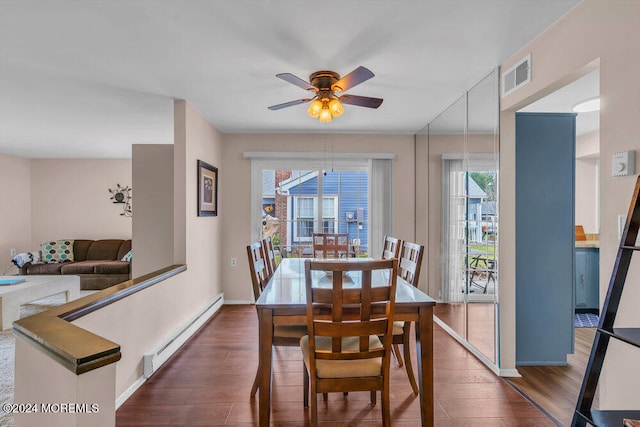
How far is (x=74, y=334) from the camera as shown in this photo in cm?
112

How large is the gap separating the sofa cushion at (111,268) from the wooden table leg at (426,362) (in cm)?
550

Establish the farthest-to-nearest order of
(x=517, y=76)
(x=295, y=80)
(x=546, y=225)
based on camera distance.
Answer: (x=546, y=225) → (x=517, y=76) → (x=295, y=80)

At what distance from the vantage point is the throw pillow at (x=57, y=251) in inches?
237

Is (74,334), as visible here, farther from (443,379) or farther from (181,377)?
(443,379)

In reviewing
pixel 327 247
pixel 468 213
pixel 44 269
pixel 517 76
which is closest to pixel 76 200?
pixel 44 269

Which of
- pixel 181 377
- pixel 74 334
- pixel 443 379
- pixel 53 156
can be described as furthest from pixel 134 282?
pixel 53 156

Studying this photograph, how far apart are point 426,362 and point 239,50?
2.38 metres

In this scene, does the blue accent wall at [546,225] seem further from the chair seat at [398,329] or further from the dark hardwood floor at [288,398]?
the chair seat at [398,329]

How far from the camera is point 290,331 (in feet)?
7.04

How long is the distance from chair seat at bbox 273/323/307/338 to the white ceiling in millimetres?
1918

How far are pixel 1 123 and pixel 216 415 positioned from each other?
4697 mm

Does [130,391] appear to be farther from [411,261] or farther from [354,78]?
[354,78]

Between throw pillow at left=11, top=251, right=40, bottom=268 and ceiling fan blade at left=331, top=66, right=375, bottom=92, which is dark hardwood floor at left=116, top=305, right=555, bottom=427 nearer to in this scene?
ceiling fan blade at left=331, top=66, right=375, bottom=92

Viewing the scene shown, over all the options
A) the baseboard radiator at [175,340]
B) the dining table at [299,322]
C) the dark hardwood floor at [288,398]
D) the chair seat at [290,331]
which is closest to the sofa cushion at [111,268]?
the baseboard radiator at [175,340]
